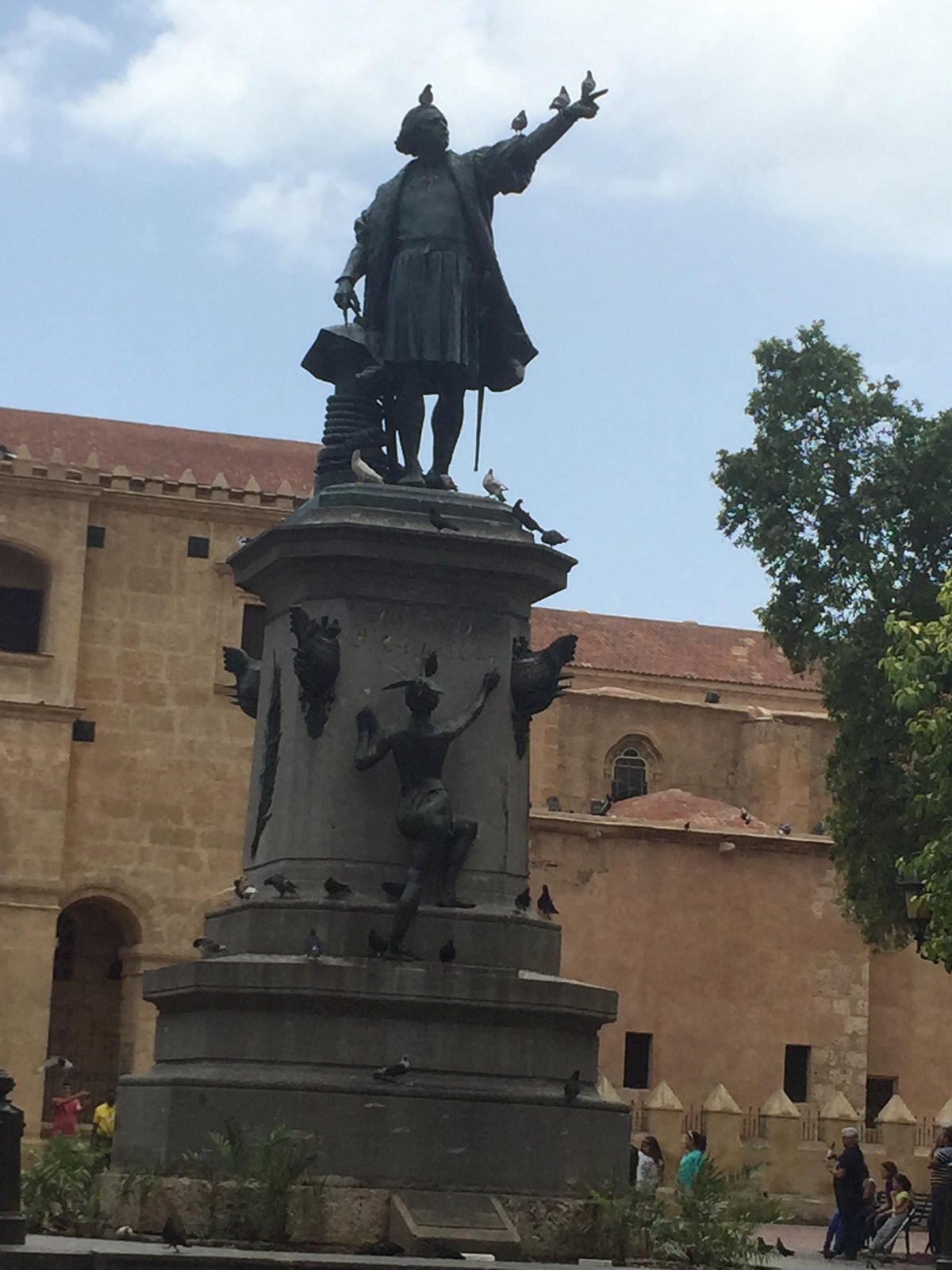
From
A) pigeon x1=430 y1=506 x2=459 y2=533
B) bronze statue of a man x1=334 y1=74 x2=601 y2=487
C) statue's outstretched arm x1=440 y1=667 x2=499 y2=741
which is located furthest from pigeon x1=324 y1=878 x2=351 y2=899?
bronze statue of a man x1=334 y1=74 x2=601 y2=487

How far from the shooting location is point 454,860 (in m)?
12.5

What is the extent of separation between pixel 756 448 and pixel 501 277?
57.8 feet

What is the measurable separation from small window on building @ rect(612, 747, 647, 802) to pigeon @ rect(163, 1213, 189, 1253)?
38380 millimetres

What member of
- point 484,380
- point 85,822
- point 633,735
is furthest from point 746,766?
point 484,380

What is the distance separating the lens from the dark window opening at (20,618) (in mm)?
40375

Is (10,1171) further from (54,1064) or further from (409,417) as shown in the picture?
(54,1064)

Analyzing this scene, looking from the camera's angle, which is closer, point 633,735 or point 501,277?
point 501,277

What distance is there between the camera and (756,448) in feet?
103

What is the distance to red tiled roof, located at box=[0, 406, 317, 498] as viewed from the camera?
42562 millimetres

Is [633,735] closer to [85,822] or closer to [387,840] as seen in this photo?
[85,822]

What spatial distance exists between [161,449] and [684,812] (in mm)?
11462

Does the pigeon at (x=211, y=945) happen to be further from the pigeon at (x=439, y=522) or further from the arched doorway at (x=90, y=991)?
the arched doorway at (x=90, y=991)

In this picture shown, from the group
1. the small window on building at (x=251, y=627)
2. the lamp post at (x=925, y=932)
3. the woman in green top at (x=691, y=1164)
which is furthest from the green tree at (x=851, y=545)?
the small window on building at (x=251, y=627)

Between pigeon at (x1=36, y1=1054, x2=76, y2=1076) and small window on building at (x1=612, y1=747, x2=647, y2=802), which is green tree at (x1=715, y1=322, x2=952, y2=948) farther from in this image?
small window on building at (x1=612, y1=747, x2=647, y2=802)
